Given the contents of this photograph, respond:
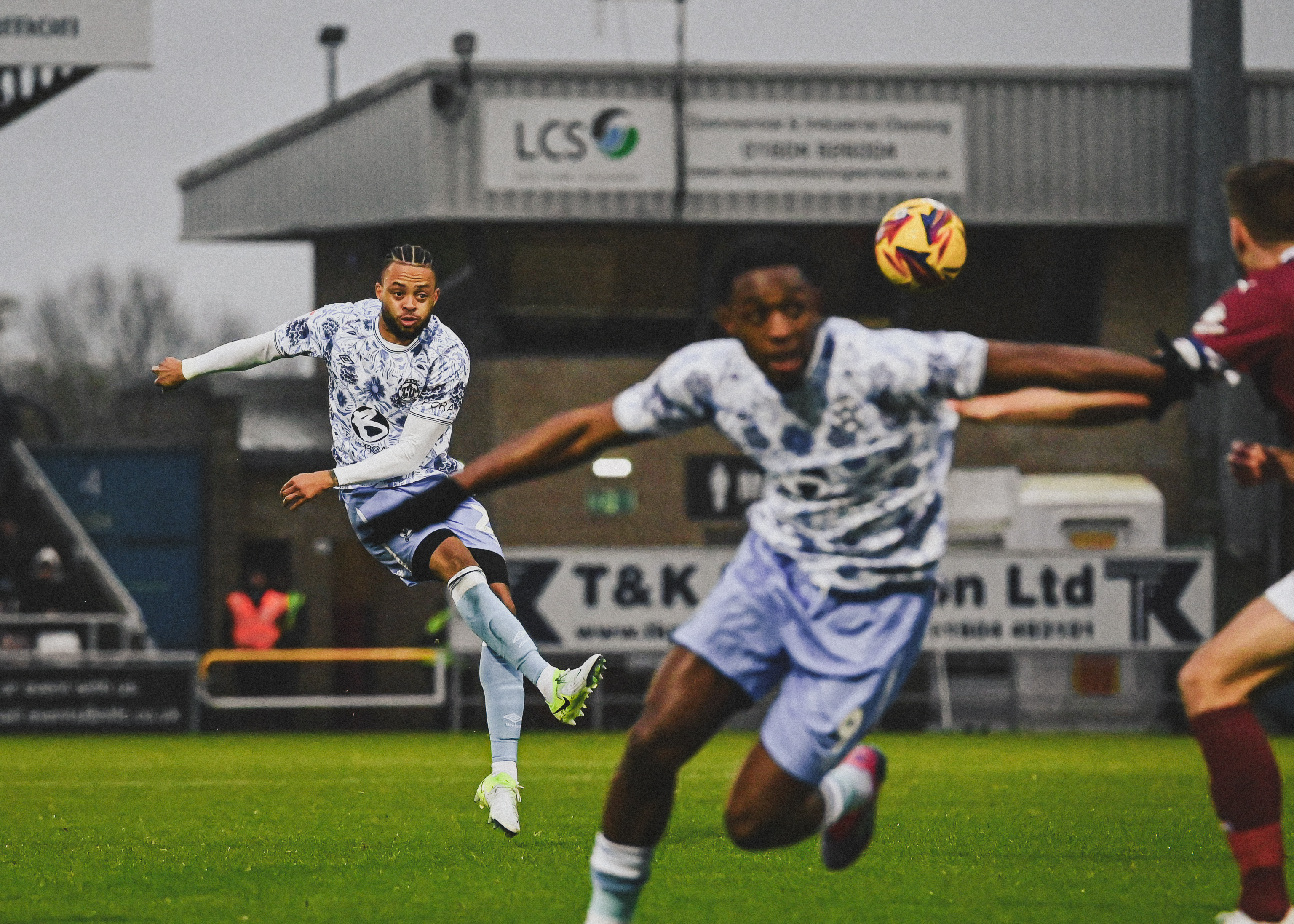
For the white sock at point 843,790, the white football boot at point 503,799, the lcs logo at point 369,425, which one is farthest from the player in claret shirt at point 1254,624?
the lcs logo at point 369,425

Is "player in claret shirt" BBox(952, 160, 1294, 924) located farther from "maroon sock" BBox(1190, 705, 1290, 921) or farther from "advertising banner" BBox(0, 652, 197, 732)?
"advertising banner" BBox(0, 652, 197, 732)

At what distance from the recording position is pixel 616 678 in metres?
23.8

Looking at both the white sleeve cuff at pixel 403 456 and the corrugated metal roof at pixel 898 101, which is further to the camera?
the corrugated metal roof at pixel 898 101

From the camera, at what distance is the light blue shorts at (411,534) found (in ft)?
29.7

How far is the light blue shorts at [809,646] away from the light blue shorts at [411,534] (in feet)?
11.0

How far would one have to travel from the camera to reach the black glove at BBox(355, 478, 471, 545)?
5344mm

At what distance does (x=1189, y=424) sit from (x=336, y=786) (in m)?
17.1

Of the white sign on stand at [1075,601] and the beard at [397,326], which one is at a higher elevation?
the beard at [397,326]

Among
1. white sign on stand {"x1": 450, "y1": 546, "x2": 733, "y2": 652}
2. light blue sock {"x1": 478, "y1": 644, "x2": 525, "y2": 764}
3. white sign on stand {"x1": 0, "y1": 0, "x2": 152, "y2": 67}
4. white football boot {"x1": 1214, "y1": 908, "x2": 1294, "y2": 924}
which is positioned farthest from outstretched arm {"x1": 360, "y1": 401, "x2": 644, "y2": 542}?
white sign on stand {"x1": 0, "y1": 0, "x2": 152, "y2": 67}

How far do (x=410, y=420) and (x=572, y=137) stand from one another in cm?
1855

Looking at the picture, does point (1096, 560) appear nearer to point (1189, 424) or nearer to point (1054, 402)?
point (1189, 424)

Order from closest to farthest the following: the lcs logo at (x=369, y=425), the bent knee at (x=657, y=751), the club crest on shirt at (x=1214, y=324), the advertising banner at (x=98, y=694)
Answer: the bent knee at (x=657, y=751) → the club crest on shirt at (x=1214, y=324) → the lcs logo at (x=369, y=425) → the advertising banner at (x=98, y=694)

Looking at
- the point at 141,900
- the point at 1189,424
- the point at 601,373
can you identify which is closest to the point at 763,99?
the point at 601,373

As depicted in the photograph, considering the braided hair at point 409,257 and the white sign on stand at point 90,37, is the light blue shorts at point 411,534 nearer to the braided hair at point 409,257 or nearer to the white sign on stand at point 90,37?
the braided hair at point 409,257
